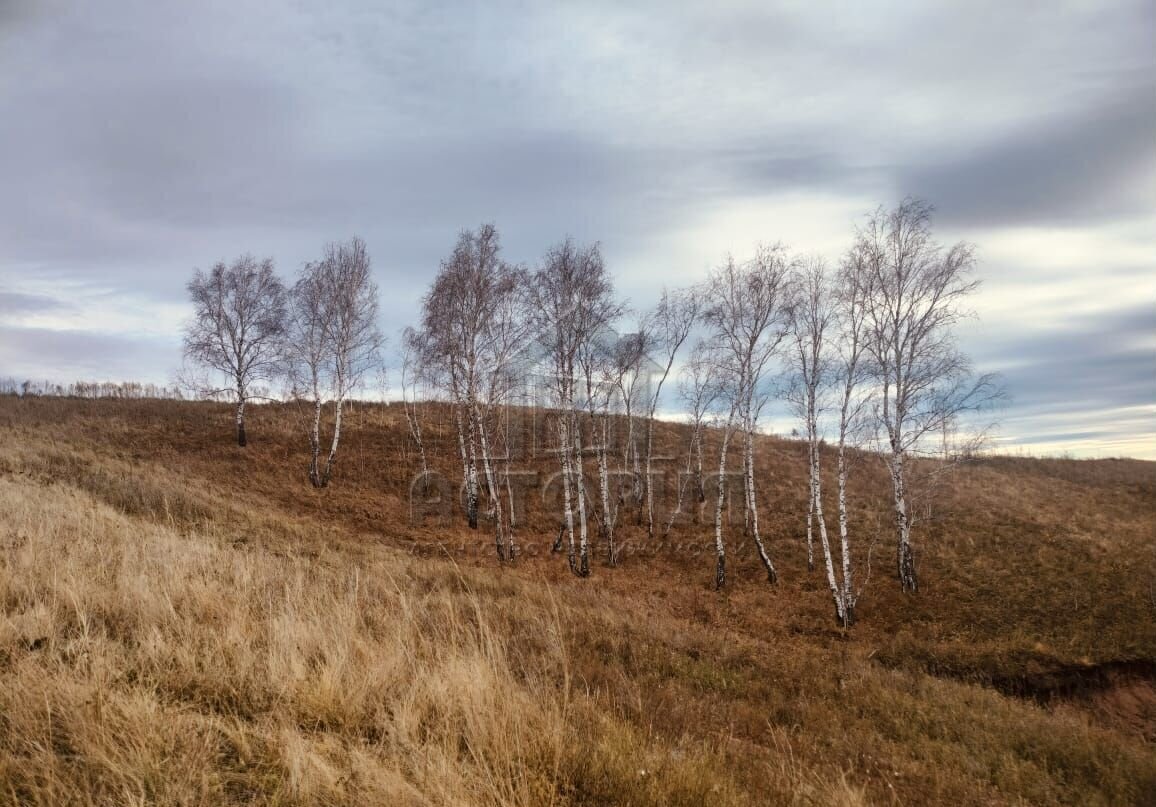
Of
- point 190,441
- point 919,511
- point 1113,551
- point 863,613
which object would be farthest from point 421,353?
point 1113,551

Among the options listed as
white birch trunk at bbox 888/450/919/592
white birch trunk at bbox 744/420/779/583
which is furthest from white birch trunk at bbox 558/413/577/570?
white birch trunk at bbox 888/450/919/592

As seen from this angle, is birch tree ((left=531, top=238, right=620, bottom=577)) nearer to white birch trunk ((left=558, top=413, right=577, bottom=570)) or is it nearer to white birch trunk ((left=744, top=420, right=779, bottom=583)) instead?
white birch trunk ((left=558, top=413, right=577, bottom=570))

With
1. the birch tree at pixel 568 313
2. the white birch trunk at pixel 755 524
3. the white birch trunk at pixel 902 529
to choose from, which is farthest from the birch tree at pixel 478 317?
the white birch trunk at pixel 902 529

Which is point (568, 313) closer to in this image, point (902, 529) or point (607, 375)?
point (607, 375)

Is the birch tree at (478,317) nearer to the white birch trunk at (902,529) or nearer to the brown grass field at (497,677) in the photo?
the brown grass field at (497,677)

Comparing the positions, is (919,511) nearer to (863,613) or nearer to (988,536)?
(988,536)

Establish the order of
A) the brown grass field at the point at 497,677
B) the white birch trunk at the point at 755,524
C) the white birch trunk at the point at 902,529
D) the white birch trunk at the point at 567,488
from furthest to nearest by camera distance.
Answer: the white birch trunk at the point at 755,524
the white birch trunk at the point at 567,488
the white birch trunk at the point at 902,529
the brown grass field at the point at 497,677

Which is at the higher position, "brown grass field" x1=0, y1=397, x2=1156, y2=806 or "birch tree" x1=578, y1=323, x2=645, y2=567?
"birch tree" x1=578, y1=323, x2=645, y2=567

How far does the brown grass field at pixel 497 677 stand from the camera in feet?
8.84

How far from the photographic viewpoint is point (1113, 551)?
19.6 meters

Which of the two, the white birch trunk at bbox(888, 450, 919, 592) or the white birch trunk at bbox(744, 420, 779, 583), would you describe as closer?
the white birch trunk at bbox(888, 450, 919, 592)

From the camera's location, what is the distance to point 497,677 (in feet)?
12.5

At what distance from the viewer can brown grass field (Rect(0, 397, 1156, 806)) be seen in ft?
8.84

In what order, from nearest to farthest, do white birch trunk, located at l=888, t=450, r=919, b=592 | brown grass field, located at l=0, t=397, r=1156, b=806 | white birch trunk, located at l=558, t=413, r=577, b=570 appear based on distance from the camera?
brown grass field, located at l=0, t=397, r=1156, b=806
white birch trunk, located at l=888, t=450, r=919, b=592
white birch trunk, located at l=558, t=413, r=577, b=570
